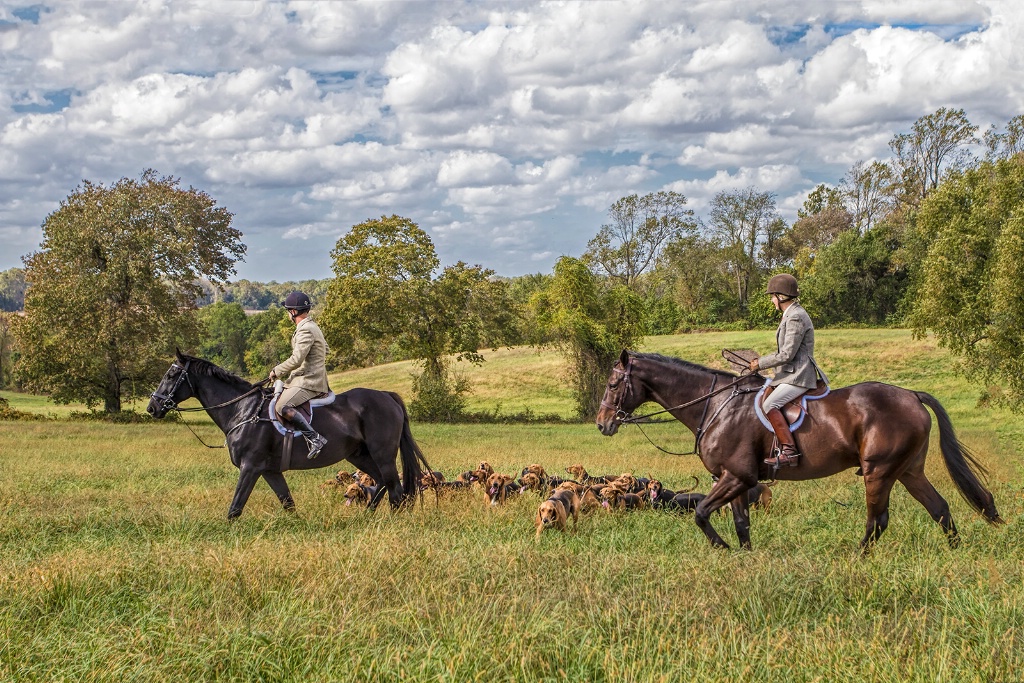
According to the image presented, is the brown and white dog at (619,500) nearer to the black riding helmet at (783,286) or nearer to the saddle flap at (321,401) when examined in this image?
the black riding helmet at (783,286)

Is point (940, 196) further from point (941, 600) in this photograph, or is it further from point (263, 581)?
point (263, 581)

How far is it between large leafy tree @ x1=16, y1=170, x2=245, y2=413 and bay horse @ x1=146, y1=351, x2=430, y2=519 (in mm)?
22956

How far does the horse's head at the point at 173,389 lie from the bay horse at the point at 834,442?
6.51 metres

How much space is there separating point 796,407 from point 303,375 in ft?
21.2

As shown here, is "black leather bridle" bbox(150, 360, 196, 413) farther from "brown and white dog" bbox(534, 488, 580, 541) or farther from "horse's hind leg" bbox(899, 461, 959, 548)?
"horse's hind leg" bbox(899, 461, 959, 548)

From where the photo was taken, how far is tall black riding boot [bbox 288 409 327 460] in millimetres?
11227

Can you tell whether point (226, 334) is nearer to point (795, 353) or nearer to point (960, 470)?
point (795, 353)

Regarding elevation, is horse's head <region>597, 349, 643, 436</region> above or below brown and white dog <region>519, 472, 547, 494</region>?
above

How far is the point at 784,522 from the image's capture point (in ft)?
34.2

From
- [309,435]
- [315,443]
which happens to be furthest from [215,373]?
[315,443]

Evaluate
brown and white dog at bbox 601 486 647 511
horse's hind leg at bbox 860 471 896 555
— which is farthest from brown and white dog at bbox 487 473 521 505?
horse's hind leg at bbox 860 471 896 555

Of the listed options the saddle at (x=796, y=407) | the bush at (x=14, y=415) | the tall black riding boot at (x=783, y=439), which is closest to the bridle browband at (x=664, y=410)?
the saddle at (x=796, y=407)

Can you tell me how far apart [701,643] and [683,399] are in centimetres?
484

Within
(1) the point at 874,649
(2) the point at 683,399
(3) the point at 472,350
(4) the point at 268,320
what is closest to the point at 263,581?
(1) the point at 874,649
